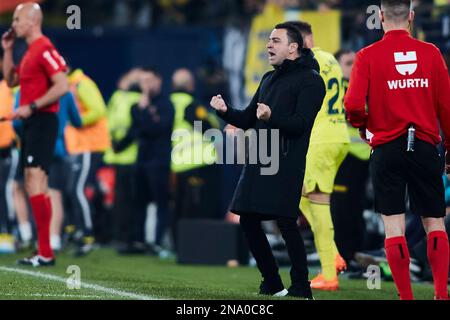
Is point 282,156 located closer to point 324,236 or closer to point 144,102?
point 324,236

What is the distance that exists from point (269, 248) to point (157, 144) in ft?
22.4

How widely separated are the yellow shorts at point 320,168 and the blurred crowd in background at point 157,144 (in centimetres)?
184

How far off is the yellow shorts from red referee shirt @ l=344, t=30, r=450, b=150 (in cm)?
229

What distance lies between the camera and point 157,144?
16.3 m

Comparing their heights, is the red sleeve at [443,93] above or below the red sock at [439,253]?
above

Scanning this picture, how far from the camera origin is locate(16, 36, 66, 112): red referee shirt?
476 inches

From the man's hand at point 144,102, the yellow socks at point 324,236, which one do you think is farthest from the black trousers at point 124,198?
the yellow socks at point 324,236

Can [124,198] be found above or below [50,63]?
below

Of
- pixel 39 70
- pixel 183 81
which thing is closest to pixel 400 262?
pixel 39 70

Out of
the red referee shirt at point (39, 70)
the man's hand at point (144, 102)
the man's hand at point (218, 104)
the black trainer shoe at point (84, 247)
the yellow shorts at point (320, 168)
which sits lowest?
the black trainer shoe at point (84, 247)

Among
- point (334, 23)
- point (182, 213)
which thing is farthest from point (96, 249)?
point (334, 23)

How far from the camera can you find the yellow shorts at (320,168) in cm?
1095

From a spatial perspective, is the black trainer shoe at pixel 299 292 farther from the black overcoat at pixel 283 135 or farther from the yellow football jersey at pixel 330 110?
the yellow football jersey at pixel 330 110

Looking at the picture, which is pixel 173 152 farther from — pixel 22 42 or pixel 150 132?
pixel 22 42
